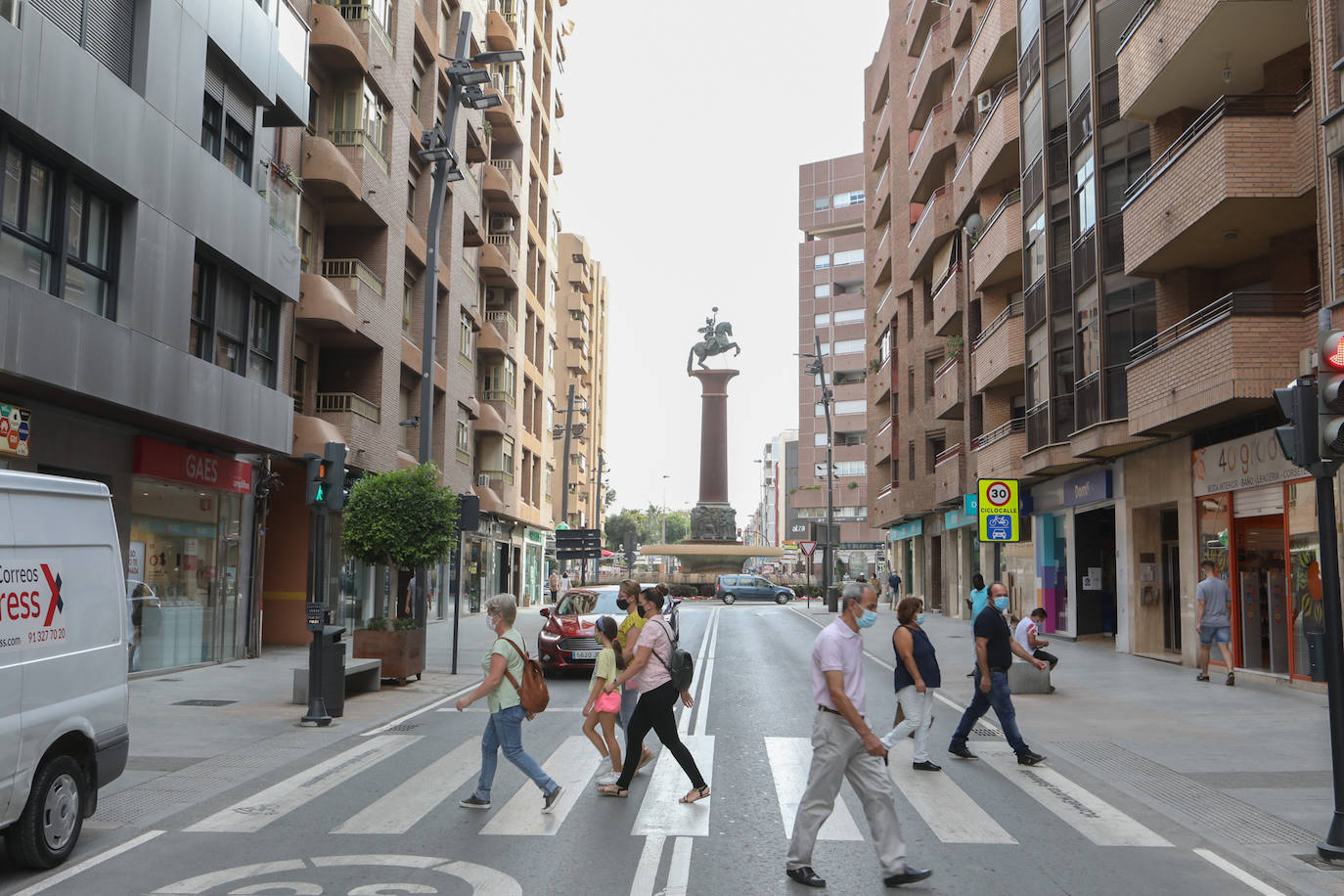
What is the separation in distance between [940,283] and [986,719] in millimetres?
27843

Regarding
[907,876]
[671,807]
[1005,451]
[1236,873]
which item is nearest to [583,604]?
[671,807]

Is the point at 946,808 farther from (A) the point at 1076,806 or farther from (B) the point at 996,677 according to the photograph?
(B) the point at 996,677

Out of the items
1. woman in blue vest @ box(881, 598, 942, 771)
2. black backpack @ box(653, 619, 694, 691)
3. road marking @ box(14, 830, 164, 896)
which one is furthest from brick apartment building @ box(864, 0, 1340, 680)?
road marking @ box(14, 830, 164, 896)

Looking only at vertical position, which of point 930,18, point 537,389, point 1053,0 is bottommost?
point 537,389

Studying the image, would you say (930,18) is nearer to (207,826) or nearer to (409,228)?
(409,228)

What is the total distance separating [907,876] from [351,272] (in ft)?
74.4

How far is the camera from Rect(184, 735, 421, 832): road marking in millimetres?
7930

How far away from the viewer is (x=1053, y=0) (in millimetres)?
26875

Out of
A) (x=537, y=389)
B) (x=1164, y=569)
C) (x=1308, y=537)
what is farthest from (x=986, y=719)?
(x=537, y=389)

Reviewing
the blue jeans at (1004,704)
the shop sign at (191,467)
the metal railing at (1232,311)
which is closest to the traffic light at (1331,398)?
the blue jeans at (1004,704)

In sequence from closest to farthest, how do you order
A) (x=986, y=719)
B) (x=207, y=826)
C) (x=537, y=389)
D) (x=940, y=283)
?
1. (x=207, y=826)
2. (x=986, y=719)
3. (x=940, y=283)
4. (x=537, y=389)

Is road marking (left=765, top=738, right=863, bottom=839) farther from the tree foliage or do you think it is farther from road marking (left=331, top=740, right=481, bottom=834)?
the tree foliage

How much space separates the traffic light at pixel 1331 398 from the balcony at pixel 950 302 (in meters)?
29.2

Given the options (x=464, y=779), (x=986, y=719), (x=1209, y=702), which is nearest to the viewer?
(x=464, y=779)
